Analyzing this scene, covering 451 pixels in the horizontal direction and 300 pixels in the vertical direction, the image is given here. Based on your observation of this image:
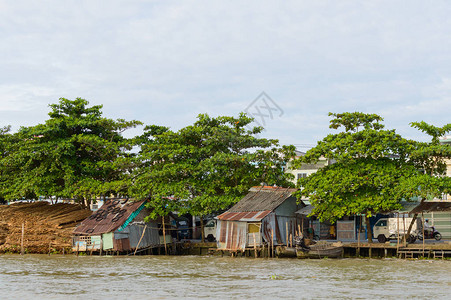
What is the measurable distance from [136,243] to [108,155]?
25.8 feet

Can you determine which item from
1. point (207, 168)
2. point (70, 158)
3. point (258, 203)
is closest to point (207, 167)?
point (207, 168)

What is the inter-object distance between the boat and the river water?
146 centimetres

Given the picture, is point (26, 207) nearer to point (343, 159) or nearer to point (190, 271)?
point (190, 271)

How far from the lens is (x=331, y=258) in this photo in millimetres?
31484

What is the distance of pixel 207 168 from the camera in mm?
34938

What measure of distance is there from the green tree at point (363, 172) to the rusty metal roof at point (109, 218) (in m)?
11.4

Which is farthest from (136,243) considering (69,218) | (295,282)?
(295,282)

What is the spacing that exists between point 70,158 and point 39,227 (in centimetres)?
558

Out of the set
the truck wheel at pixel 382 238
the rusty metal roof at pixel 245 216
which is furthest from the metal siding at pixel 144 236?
the truck wheel at pixel 382 238

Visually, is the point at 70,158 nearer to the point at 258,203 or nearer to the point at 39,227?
the point at 39,227

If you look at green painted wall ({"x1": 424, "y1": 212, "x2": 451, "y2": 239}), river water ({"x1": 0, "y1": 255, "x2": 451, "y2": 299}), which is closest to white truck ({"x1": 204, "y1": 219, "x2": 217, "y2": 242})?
river water ({"x1": 0, "y1": 255, "x2": 451, "y2": 299})

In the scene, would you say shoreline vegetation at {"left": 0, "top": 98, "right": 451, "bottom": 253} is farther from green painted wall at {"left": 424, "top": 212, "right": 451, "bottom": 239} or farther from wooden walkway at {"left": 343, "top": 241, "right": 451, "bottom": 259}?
green painted wall at {"left": 424, "top": 212, "right": 451, "bottom": 239}

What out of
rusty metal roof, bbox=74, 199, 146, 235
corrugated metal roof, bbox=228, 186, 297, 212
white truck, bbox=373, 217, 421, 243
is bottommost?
white truck, bbox=373, 217, 421, 243

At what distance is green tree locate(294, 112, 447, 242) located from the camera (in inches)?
1188
